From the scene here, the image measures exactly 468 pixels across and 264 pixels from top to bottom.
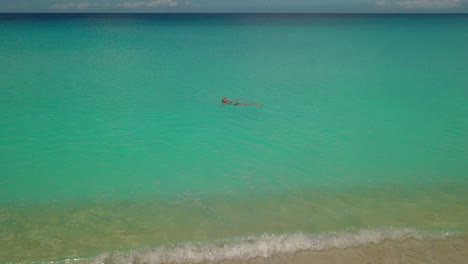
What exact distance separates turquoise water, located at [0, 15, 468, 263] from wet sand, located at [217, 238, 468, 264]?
0.30m

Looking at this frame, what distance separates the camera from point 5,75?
1778cm

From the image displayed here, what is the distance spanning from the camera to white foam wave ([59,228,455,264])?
17.5ft

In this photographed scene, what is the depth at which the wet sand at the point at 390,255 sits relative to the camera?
5.24m

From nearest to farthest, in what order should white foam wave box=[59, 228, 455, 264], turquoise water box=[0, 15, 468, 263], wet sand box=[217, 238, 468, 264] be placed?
wet sand box=[217, 238, 468, 264] < white foam wave box=[59, 228, 455, 264] < turquoise water box=[0, 15, 468, 263]

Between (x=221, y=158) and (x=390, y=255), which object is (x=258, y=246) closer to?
(x=390, y=255)

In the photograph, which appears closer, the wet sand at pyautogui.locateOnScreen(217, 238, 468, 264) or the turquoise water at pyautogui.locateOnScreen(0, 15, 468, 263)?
the wet sand at pyautogui.locateOnScreen(217, 238, 468, 264)

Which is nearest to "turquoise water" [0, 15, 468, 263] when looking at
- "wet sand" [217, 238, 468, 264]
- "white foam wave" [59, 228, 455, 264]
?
"white foam wave" [59, 228, 455, 264]

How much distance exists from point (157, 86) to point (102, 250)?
38.4 feet

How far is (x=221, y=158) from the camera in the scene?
352 inches

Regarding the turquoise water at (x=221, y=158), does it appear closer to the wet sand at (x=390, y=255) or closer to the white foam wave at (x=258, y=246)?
the white foam wave at (x=258, y=246)

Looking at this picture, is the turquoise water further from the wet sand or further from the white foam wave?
the wet sand

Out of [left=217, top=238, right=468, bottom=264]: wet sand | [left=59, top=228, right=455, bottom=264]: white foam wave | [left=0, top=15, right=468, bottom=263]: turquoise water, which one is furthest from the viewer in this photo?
[left=0, top=15, right=468, bottom=263]: turquoise water

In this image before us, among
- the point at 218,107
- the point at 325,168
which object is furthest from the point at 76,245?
the point at 218,107

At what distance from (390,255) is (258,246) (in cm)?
210
